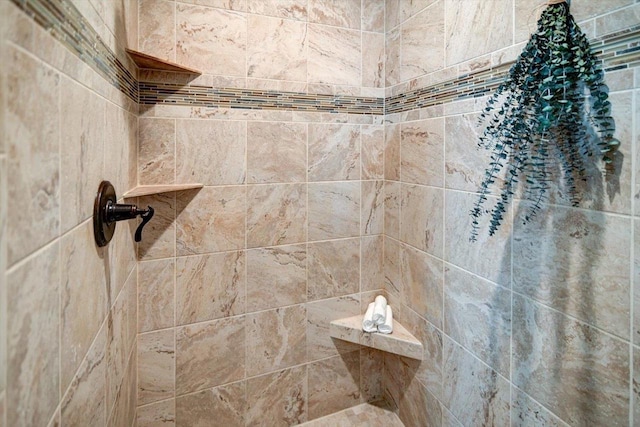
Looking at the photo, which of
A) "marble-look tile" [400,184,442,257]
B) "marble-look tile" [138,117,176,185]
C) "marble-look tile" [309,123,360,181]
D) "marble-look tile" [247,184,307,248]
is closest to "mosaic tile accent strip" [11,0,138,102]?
"marble-look tile" [138,117,176,185]

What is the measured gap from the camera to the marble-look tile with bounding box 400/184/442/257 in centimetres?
138

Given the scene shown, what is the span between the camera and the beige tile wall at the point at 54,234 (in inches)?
15.9

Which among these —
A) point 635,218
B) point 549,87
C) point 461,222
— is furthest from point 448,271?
point 549,87

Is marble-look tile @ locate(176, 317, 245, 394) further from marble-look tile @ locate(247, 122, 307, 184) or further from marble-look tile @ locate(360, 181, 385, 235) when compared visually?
marble-look tile @ locate(360, 181, 385, 235)

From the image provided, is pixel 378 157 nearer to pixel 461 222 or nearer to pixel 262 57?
pixel 461 222

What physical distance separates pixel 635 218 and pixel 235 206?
1.35 m

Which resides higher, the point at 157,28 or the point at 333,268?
the point at 157,28

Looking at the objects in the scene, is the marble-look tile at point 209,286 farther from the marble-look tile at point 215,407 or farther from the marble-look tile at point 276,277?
the marble-look tile at point 215,407

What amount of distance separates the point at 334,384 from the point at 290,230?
0.88m

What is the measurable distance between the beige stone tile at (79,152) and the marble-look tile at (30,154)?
3 centimetres

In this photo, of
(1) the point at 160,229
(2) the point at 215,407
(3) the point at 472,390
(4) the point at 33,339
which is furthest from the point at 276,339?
(4) the point at 33,339

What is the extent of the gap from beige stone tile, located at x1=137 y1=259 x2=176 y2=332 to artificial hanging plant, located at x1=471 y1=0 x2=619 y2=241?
1.30 m

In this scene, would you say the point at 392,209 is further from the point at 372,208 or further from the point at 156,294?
the point at 156,294

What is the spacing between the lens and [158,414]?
140cm
